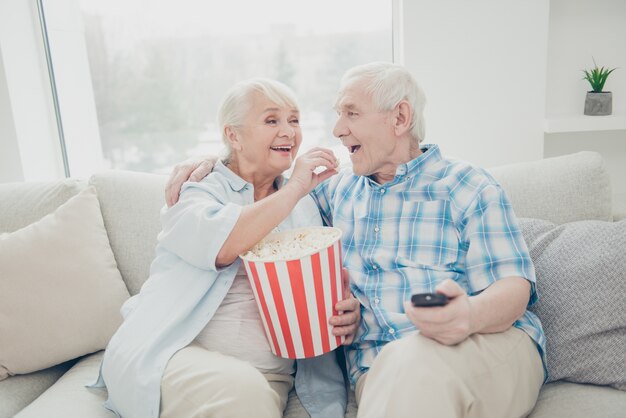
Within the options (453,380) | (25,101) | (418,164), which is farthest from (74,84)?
(453,380)

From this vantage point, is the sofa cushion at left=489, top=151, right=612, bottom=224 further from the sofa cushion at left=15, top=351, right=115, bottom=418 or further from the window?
the sofa cushion at left=15, top=351, right=115, bottom=418

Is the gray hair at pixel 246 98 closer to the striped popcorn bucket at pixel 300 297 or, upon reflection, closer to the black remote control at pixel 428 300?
the striped popcorn bucket at pixel 300 297

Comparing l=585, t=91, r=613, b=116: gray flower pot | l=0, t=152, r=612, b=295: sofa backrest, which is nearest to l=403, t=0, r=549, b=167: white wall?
l=585, t=91, r=613, b=116: gray flower pot

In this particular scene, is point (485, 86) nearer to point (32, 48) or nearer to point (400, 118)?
point (400, 118)

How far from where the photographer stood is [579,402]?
1.32m

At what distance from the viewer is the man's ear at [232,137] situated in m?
1.68

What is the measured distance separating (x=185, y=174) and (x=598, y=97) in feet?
5.83

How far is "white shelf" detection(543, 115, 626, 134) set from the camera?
88.7 inches

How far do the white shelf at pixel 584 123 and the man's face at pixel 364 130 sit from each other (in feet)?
3.36

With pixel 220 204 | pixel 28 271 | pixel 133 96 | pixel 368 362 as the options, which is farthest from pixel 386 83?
pixel 133 96

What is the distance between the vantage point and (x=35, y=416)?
142cm

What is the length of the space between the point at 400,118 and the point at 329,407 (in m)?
0.84

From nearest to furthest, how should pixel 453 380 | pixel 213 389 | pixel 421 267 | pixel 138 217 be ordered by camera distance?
pixel 453 380 → pixel 213 389 → pixel 421 267 → pixel 138 217

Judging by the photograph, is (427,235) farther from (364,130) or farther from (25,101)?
(25,101)
